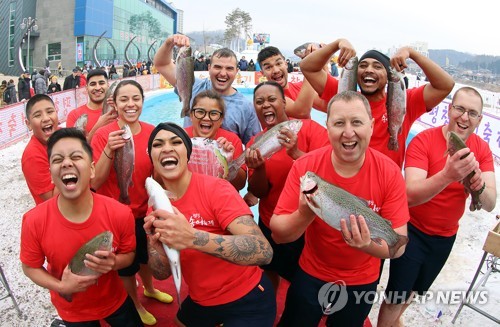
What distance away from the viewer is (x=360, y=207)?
7.20 ft

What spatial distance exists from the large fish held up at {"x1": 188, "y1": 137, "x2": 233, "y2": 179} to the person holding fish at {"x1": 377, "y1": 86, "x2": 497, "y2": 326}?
1.62m

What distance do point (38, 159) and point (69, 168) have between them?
3.65 ft

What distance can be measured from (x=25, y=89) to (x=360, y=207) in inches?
690

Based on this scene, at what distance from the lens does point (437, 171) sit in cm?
329

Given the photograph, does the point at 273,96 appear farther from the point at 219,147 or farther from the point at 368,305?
the point at 368,305

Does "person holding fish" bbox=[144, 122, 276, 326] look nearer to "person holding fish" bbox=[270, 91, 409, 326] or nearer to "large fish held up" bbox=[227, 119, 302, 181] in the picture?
"person holding fish" bbox=[270, 91, 409, 326]

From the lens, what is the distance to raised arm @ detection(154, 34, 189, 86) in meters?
4.35

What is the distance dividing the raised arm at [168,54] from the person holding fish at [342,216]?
2383 mm

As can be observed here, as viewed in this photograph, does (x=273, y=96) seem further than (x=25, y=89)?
No

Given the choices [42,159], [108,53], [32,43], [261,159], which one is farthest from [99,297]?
[108,53]

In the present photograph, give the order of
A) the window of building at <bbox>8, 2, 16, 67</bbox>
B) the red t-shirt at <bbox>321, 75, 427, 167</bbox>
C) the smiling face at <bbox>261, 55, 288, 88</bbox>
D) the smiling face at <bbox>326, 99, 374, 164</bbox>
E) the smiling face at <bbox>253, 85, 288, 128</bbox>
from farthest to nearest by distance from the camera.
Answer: the window of building at <bbox>8, 2, 16, 67</bbox> < the smiling face at <bbox>261, 55, 288, 88</bbox> < the smiling face at <bbox>253, 85, 288, 128</bbox> < the red t-shirt at <bbox>321, 75, 427, 167</bbox> < the smiling face at <bbox>326, 99, 374, 164</bbox>

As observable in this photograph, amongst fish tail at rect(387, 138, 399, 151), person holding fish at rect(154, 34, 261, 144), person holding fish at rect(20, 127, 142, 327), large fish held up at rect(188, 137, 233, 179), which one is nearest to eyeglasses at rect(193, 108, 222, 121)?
large fish held up at rect(188, 137, 233, 179)

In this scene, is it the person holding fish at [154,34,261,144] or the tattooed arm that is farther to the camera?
the person holding fish at [154,34,261,144]

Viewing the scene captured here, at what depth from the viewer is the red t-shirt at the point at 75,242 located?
2.65 metres
